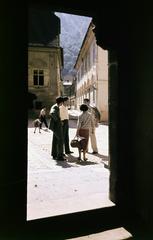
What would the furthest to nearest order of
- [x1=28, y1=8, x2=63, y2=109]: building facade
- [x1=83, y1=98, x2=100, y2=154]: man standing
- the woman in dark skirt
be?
[x1=28, y1=8, x2=63, y2=109]: building facade < [x1=83, y1=98, x2=100, y2=154]: man standing < the woman in dark skirt

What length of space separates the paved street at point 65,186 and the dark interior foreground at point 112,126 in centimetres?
25

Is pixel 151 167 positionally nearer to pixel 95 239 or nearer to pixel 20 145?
pixel 95 239

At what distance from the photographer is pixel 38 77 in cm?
3114

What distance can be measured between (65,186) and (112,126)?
167 cm

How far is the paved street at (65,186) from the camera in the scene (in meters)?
4.31

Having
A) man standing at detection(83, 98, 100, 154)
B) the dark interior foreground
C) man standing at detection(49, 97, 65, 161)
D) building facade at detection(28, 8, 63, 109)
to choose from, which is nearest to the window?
building facade at detection(28, 8, 63, 109)

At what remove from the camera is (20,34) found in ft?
11.2

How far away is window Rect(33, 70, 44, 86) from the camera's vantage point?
31047 mm

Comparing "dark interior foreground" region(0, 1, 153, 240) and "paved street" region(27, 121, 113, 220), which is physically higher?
"dark interior foreground" region(0, 1, 153, 240)

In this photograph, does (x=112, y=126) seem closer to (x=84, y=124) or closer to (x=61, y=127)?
(x=61, y=127)

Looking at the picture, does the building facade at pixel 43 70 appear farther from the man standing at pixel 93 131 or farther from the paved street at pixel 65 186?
the paved street at pixel 65 186

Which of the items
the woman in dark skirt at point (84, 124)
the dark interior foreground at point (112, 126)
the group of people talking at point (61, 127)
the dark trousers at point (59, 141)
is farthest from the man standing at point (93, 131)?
the dark interior foreground at point (112, 126)

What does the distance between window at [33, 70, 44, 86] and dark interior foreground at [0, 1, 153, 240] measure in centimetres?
2713

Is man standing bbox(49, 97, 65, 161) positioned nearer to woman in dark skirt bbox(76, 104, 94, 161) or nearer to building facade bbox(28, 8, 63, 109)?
woman in dark skirt bbox(76, 104, 94, 161)
